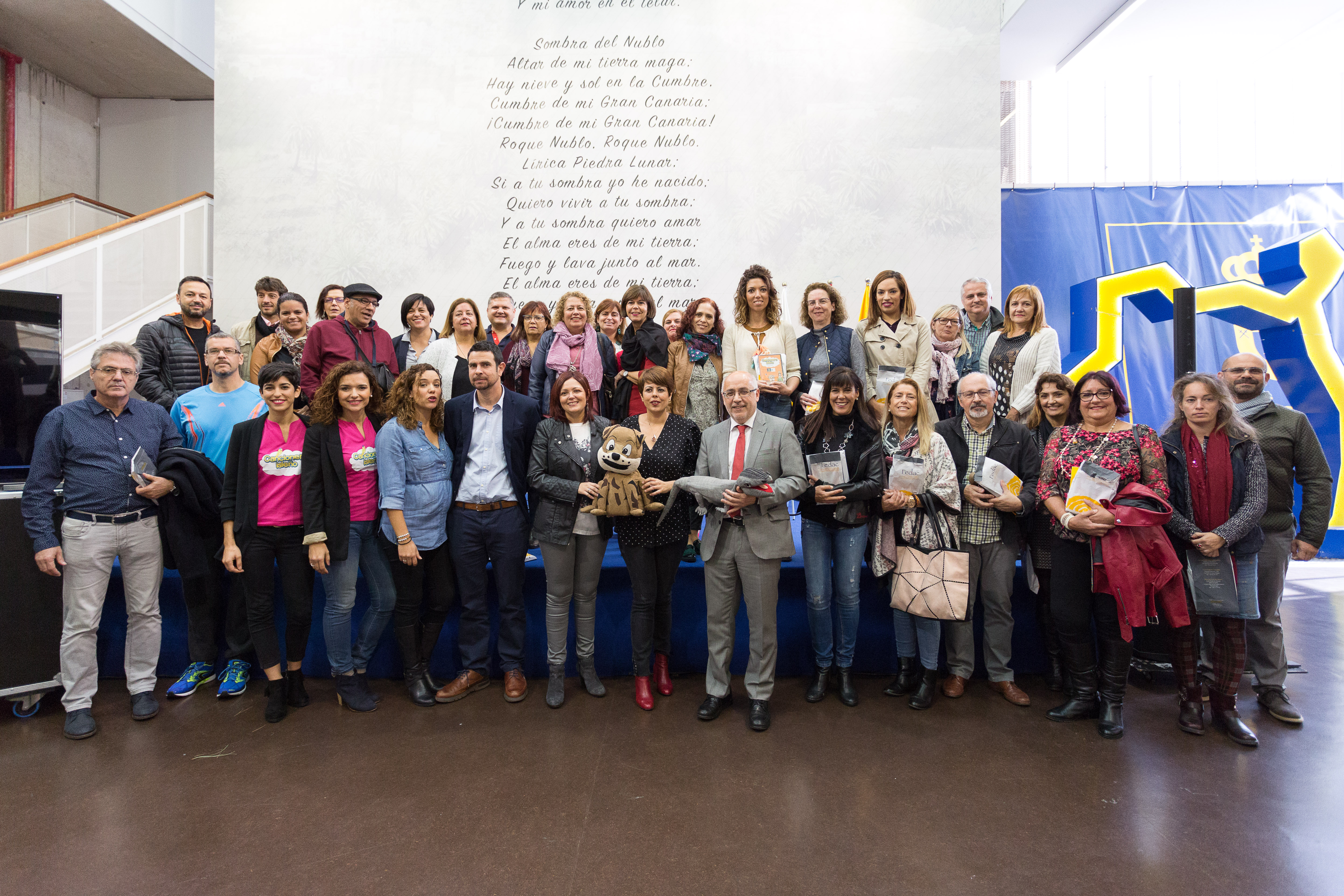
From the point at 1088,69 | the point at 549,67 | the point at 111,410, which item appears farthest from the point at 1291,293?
the point at 111,410

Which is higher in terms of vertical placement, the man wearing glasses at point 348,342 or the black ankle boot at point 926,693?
the man wearing glasses at point 348,342

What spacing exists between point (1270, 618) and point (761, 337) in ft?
9.72

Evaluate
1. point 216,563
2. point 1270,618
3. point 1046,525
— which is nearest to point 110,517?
point 216,563

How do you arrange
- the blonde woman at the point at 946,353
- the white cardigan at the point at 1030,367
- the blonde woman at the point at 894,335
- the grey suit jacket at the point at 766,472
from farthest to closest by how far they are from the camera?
the blonde woman at the point at 946,353 < the blonde woman at the point at 894,335 < the white cardigan at the point at 1030,367 < the grey suit jacket at the point at 766,472

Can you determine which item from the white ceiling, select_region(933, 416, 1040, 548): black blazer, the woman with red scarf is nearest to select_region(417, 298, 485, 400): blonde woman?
select_region(933, 416, 1040, 548): black blazer

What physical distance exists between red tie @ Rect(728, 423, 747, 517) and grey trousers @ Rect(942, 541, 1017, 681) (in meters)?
1.22

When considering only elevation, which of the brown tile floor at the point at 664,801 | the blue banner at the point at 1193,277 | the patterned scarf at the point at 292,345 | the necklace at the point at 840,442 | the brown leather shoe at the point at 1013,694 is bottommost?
the brown tile floor at the point at 664,801

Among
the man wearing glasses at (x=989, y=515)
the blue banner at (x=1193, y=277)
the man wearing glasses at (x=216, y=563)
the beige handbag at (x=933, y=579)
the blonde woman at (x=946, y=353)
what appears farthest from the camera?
the blue banner at (x=1193, y=277)

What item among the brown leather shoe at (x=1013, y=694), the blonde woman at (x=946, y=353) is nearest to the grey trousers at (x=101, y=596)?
the brown leather shoe at (x=1013, y=694)

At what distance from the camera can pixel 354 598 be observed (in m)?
3.13

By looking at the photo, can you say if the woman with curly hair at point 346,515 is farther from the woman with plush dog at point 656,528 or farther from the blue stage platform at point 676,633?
the woman with plush dog at point 656,528

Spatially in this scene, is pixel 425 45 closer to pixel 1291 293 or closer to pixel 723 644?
pixel 723 644

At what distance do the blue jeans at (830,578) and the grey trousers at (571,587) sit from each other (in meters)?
1.05

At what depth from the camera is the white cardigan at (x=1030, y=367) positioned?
147 inches
